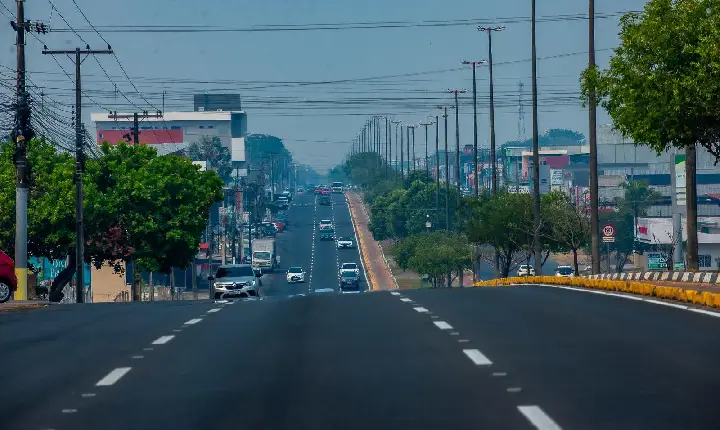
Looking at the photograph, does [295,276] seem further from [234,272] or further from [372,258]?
[234,272]

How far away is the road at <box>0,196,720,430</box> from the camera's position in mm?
10031

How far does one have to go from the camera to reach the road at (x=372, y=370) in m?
10.0

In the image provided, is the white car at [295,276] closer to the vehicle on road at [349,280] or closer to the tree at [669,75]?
the vehicle on road at [349,280]

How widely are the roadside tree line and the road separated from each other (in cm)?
4366

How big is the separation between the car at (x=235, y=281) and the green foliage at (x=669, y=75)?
17656 mm

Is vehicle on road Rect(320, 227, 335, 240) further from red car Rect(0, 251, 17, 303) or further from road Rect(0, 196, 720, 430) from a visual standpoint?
road Rect(0, 196, 720, 430)

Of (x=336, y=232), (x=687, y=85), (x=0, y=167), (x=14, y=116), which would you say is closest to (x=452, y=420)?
(x=687, y=85)

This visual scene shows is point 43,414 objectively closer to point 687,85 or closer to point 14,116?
point 687,85

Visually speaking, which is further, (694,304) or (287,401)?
(694,304)

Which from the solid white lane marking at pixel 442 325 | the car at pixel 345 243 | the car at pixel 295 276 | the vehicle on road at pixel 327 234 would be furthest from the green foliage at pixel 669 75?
the vehicle on road at pixel 327 234

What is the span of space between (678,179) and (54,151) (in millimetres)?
65537

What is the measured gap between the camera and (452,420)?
975cm

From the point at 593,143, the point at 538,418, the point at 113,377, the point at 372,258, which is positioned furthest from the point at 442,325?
the point at 372,258

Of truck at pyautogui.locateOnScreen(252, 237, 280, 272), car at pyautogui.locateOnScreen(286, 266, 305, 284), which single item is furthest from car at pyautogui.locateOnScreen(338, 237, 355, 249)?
car at pyautogui.locateOnScreen(286, 266, 305, 284)
